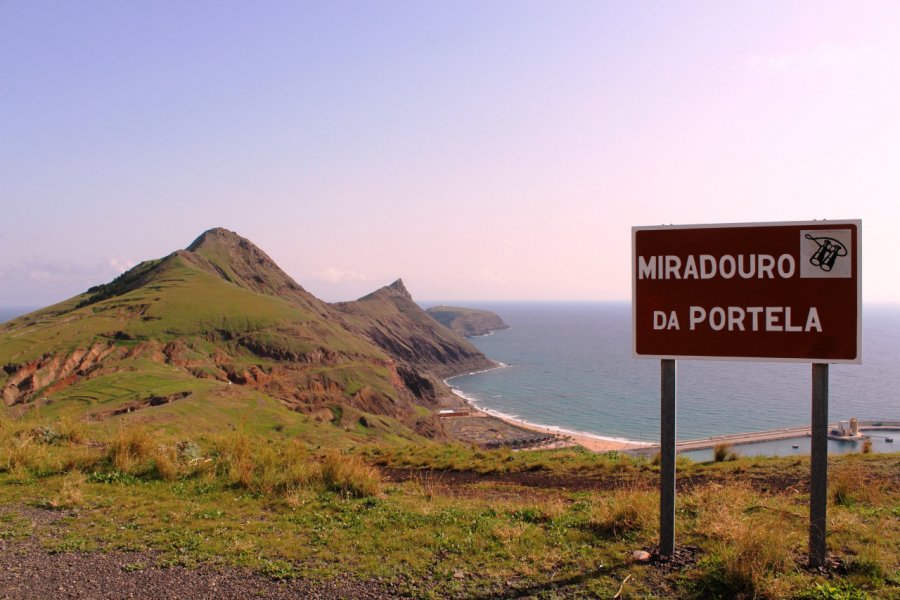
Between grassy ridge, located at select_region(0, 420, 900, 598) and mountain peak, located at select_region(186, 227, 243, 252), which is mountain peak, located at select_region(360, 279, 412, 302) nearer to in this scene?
mountain peak, located at select_region(186, 227, 243, 252)

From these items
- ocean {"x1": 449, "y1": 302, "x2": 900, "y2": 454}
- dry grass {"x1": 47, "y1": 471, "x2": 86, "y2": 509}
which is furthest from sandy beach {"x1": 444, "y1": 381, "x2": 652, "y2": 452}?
dry grass {"x1": 47, "y1": 471, "x2": 86, "y2": 509}

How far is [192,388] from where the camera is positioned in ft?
135

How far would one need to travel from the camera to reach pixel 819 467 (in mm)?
5414

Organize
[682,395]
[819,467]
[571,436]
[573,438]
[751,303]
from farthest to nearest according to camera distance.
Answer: [682,395] → [571,436] → [573,438] → [751,303] → [819,467]

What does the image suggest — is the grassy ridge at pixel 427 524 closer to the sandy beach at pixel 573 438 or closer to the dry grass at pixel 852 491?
the dry grass at pixel 852 491

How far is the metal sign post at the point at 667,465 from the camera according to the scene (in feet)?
18.2

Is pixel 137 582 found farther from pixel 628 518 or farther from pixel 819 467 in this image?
pixel 819 467

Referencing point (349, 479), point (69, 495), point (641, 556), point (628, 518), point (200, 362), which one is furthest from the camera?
point (200, 362)

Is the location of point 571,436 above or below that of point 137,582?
below

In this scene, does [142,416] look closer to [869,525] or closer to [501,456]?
[501,456]

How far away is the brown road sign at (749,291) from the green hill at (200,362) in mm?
25658

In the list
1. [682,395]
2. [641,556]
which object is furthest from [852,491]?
[682,395]

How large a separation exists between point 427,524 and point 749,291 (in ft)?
15.0

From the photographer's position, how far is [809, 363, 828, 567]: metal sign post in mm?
5164
